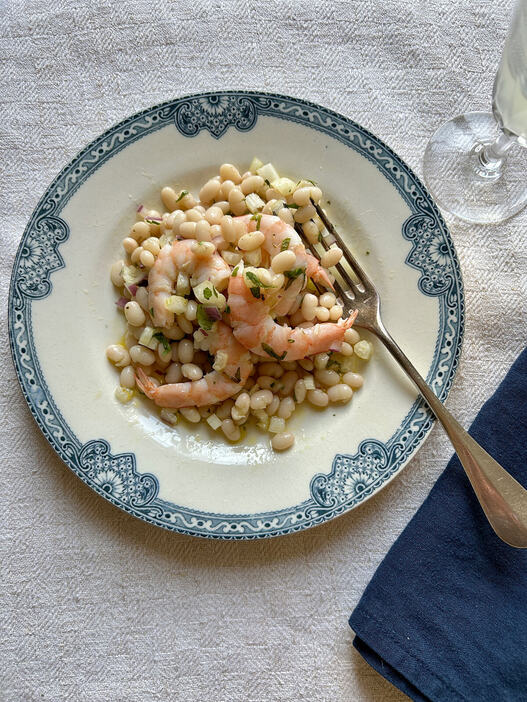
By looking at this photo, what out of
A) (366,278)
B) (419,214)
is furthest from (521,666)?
(419,214)

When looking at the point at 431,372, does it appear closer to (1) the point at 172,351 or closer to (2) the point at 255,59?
(1) the point at 172,351

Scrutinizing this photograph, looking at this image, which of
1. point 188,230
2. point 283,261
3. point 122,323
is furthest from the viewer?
point 122,323

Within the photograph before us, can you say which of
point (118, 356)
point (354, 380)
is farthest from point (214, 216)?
point (354, 380)

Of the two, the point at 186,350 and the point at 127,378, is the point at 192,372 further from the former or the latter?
the point at 127,378

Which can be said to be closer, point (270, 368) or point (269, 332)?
point (269, 332)

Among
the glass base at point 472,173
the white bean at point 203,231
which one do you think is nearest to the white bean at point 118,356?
the white bean at point 203,231

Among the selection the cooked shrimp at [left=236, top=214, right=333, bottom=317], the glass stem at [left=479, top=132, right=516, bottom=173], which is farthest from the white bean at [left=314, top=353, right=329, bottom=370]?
the glass stem at [left=479, top=132, right=516, bottom=173]
